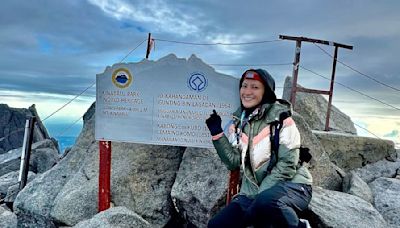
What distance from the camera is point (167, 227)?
7.51m

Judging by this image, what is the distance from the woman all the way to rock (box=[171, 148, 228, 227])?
1.09 m

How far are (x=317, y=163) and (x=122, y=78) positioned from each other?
3.94m

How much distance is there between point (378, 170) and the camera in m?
10.2

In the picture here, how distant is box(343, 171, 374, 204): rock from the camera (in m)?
7.61

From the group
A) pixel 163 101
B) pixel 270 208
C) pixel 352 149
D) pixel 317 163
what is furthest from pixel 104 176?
pixel 352 149

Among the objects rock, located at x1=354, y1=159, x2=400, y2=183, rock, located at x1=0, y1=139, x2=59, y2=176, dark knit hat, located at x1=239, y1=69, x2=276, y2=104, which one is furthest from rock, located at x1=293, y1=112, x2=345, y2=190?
rock, located at x1=0, y1=139, x2=59, y2=176

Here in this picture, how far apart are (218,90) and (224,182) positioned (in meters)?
1.53

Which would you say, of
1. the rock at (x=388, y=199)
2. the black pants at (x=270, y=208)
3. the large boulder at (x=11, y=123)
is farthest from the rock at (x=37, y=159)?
the large boulder at (x=11, y=123)

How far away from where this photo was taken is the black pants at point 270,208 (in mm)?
4824

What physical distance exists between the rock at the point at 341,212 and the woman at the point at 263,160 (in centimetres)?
103

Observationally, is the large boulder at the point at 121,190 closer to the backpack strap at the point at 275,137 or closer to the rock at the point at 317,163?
the rock at the point at 317,163

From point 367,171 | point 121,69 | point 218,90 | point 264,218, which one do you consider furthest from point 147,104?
point 367,171

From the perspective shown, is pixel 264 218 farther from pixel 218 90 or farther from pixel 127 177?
pixel 127 177

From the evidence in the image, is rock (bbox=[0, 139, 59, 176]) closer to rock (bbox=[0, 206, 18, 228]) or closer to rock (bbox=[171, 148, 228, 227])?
rock (bbox=[0, 206, 18, 228])
